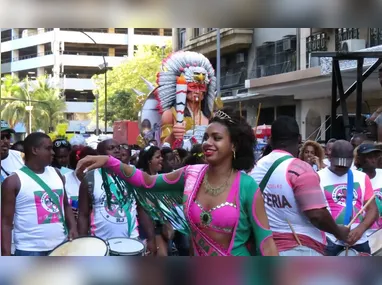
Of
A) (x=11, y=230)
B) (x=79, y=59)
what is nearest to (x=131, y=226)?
(x=11, y=230)

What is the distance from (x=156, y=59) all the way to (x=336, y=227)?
1136 inches

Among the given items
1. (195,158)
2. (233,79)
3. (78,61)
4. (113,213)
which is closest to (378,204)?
(113,213)

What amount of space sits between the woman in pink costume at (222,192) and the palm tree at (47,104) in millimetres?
33023

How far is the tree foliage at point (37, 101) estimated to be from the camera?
120 feet

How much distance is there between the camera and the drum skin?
129 inches

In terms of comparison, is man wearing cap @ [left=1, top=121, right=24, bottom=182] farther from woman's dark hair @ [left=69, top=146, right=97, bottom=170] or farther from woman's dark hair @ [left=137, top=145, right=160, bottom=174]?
woman's dark hair @ [left=137, top=145, right=160, bottom=174]

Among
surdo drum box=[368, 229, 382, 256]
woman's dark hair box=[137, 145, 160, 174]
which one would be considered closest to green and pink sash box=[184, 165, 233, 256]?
surdo drum box=[368, 229, 382, 256]

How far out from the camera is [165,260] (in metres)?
2.48

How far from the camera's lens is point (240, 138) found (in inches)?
112

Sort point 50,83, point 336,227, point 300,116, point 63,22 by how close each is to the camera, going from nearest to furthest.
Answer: point 63,22 → point 336,227 → point 300,116 → point 50,83

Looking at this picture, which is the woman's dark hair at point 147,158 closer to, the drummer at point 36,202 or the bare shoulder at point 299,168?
the drummer at point 36,202

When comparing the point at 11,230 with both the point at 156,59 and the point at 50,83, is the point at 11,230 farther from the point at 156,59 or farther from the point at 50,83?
the point at 50,83

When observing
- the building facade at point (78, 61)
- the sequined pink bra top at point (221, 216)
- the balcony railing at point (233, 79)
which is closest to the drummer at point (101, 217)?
the sequined pink bra top at point (221, 216)

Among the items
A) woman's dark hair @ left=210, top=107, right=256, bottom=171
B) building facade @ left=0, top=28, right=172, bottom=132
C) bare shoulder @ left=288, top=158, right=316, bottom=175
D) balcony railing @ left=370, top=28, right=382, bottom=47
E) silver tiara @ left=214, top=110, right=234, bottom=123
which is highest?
building facade @ left=0, top=28, right=172, bottom=132
